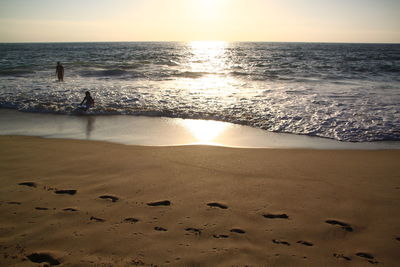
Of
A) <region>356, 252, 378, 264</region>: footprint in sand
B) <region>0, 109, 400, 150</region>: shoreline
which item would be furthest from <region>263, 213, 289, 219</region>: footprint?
<region>0, 109, 400, 150</region>: shoreline

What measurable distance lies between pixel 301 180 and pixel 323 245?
1807 millimetres

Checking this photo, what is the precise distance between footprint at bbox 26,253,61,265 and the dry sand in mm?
13

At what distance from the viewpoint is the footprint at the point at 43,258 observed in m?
2.91

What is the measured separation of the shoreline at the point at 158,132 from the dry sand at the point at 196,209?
1.08 m

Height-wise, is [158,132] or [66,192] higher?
[158,132]

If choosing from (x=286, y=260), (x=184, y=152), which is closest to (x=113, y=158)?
(x=184, y=152)

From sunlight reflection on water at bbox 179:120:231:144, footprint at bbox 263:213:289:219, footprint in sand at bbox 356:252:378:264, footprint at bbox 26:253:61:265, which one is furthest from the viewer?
sunlight reflection on water at bbox 179:120:231:144

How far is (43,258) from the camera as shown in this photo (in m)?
2.96

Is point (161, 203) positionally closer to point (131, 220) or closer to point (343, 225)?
point (131, 220)

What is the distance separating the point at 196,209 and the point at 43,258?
1.84 metres

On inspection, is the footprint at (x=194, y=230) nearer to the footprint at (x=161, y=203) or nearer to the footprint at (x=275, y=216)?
the footprint at (x=161, y=203)

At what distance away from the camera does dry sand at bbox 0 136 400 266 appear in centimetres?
306

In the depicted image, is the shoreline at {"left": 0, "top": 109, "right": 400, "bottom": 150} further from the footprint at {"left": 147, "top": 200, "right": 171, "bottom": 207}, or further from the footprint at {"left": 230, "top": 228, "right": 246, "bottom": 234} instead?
the footprint at {"left": 230, "top": 228, "right": 246, "bottom": 234}

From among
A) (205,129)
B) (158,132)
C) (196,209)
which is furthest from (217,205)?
(205,129)
